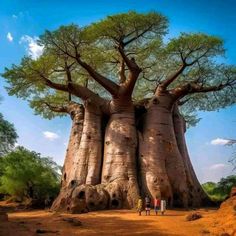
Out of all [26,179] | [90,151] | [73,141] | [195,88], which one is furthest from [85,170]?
[195,88]

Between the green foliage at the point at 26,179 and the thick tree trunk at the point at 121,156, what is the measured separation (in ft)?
14.2

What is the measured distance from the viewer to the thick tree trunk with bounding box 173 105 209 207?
14969 millimetres

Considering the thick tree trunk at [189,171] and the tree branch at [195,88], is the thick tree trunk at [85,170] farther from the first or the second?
the thick tree trunk at [189,171]

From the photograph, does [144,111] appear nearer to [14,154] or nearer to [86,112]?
[86,112]

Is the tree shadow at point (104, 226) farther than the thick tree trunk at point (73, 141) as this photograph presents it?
No

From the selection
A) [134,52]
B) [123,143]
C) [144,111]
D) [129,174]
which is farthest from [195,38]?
[129,174]

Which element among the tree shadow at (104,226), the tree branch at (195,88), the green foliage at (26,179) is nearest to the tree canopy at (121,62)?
the tree branch at (195,88)

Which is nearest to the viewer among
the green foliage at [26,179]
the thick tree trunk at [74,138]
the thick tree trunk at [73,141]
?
the thick tree trunk at [73,141]

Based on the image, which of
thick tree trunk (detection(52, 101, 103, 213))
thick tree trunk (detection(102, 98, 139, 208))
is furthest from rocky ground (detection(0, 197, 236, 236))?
thick tree trunk (detection(102, 98, 139, 208))

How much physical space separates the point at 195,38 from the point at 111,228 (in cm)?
935

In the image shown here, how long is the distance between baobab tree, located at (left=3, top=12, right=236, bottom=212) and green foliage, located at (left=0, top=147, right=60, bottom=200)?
2.06 m

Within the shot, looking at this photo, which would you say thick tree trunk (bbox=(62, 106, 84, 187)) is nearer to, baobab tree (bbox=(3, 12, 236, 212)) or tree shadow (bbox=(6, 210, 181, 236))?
baobab tree (bbox=(3, 12, 236, 212))

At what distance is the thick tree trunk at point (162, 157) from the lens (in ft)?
45.6

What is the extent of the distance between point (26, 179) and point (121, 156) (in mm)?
5414
